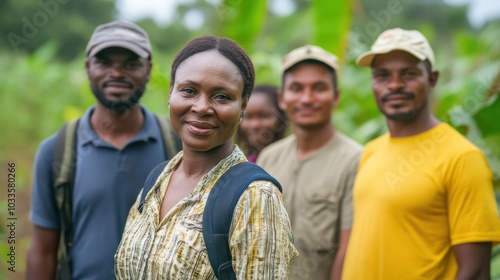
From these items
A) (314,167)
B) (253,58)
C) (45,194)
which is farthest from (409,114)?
(253,58)

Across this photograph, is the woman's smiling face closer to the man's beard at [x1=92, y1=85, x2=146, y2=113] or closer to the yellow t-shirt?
the man's beard at [x1=92, y1=85, x2=146, y2=113]

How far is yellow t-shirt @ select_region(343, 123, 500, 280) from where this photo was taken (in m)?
3.06

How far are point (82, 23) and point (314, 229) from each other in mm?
17365

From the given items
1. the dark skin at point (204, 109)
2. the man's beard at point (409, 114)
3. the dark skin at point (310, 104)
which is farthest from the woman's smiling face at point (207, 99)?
the dark skin at point (310, 104)

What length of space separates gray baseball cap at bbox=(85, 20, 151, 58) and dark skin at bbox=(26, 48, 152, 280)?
5 centimetres

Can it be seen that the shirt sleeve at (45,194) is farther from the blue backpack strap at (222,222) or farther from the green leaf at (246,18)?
the green leaf at (246,18)

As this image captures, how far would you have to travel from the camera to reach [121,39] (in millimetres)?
3402

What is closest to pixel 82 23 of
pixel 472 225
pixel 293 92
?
pixel 293 92

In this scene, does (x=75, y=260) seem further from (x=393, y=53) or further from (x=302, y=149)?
(x=393, y=53)

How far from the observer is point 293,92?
4.12 meters

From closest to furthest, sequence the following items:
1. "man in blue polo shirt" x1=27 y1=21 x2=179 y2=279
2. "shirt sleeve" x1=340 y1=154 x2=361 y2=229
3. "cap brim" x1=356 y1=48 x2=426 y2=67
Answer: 1. "man in blue polo shirt" x1=27 y1=21 x2=179 y2=279
2. "cap brim" x1=356 y1=48 x2=426 y2=67
3. "shirt sleeve" x1=340 y1=154 x2=361 y2=229

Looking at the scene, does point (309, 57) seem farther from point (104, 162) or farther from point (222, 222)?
point (222, 222)

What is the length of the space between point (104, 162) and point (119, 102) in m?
0.34

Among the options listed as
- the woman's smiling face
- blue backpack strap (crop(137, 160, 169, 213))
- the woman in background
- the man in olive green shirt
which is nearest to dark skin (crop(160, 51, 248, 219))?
the woman's smiling face
